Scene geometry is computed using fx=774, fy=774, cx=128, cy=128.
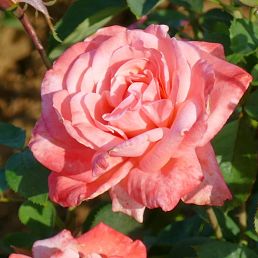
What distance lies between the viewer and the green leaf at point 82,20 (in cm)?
112

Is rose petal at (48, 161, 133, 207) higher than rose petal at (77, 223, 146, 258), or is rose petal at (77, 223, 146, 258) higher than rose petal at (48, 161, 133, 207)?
rose petal at (48, 161, 133, 207)

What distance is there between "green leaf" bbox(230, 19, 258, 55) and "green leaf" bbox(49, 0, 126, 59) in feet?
0.71

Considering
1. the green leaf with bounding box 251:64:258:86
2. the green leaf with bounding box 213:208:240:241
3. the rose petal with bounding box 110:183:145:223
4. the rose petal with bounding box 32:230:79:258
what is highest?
the rose petal with bounding box 110:183:145:223

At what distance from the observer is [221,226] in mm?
1190

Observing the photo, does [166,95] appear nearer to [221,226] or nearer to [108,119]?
[108,119]

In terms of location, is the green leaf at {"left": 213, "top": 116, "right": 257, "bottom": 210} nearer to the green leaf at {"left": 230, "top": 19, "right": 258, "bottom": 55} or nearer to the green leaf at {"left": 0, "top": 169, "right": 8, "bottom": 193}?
the green leaf at {"left": 230, "top": 19, "right": 258, "bottom": 55}

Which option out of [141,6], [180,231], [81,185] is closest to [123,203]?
[81,185]

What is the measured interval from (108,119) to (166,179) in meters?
0.09

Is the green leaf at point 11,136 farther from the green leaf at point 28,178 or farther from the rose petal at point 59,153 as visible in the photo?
the rose petal at point 59,153

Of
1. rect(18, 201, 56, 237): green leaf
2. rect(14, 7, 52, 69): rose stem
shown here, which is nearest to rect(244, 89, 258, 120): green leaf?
rect(14, 7, 52, 69): rose stem

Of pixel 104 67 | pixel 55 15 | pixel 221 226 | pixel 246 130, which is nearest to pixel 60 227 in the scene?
pixel 221 226

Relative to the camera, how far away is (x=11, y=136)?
3.61 ft

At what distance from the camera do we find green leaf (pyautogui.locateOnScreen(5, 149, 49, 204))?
3.22 feet

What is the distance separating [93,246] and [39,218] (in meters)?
0.32
